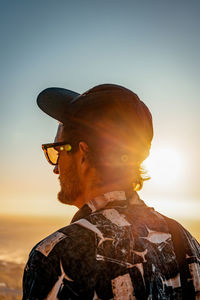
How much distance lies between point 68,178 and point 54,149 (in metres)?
0.34

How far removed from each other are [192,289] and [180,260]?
0.17 m

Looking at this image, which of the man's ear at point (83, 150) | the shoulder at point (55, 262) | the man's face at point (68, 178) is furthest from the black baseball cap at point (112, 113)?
the shoulder at point (55, 262)

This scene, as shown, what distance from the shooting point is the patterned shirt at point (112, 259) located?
136 centimetres

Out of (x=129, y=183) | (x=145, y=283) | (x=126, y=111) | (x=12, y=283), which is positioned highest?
(x=126, y=111)

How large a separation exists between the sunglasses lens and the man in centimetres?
1

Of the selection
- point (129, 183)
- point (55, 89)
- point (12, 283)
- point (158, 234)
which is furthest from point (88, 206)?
point (12, 283)

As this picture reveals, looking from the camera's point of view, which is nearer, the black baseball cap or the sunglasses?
the black baseball cap

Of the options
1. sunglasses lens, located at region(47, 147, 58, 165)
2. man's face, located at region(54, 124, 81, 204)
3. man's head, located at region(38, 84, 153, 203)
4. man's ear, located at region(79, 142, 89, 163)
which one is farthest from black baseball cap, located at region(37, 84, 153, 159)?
sunglasses lens, located at region(47, 147, 58, 165)

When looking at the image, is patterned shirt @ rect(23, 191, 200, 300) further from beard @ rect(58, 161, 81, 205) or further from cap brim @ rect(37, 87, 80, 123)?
cap brim @ rect(37, 87, 80, 123)

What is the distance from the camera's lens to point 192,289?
5.60 ft

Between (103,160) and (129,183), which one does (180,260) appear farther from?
(103,160)

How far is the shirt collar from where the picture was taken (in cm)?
178

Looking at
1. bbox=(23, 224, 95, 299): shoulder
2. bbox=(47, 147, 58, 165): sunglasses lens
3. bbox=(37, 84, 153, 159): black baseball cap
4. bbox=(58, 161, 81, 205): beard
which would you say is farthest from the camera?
bbox=(47, 147, 58, 165): sunglasses lens

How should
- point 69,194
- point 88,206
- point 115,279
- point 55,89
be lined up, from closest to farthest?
point 115,279, point 88,206, point 69,194, point 55,89
